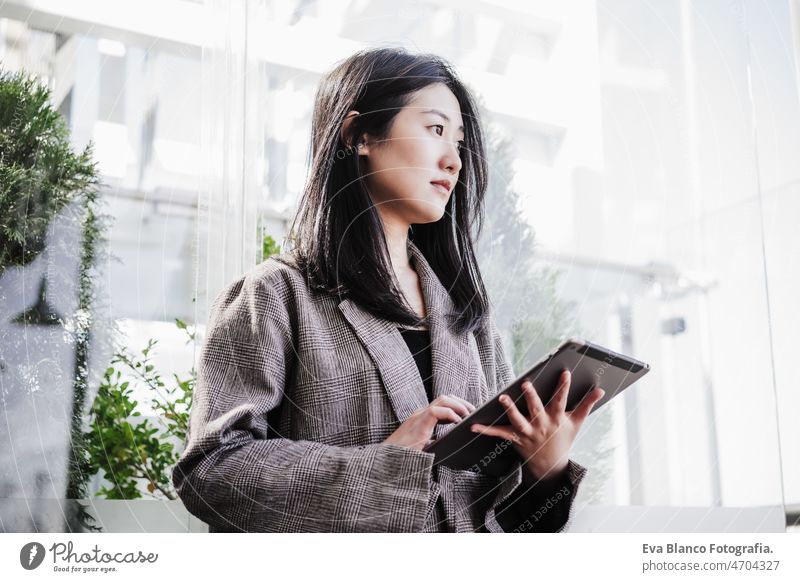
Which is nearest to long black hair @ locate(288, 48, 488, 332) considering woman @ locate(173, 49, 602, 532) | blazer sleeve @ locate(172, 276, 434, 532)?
woman @ locate(173, 49, 602, 532)

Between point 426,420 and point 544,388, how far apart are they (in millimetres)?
102

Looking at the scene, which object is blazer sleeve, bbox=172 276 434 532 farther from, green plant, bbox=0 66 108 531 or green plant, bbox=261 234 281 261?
green plant, bbox=261 234 281 261

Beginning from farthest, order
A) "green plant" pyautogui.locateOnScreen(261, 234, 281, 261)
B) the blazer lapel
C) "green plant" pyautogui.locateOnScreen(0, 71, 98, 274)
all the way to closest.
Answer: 1. "green plant" pyautogui.locateOnScreen(261, 234, 281, 261)
2. "green plant" pyautogui.locateOnScreen(0, 71, 98, 274)
3. the blazer lapel

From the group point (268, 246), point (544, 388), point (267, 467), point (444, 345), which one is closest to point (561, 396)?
point (544, 388)

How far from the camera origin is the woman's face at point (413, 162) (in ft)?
2.78

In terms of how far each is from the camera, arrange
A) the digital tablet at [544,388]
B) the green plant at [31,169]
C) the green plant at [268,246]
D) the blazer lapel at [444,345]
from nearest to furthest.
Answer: the digital tablet at [544,388]
the blazer lapel at [444,345]
the green plant at [31,169]
the green plant at [268,246]

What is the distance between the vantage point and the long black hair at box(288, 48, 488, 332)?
0.81m

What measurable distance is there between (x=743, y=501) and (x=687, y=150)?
457mm

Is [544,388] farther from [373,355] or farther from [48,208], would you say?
[48,208]

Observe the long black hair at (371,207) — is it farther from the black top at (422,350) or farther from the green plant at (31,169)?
the green plant at (31,169)

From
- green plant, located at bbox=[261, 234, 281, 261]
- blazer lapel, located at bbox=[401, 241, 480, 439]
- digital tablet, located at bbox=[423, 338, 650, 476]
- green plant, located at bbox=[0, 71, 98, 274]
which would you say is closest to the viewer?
digital tablet, located at bbox=[423, 338, 650, 476]

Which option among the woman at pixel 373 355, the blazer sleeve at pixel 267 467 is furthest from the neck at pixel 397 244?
the blazer sleeve at pixel 267 467

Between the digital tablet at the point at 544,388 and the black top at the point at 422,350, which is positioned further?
the black top at the point at 422,350
